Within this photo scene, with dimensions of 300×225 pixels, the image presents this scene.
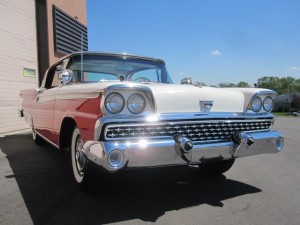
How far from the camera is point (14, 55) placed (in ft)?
35.6

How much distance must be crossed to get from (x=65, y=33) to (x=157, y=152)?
37.7 ft

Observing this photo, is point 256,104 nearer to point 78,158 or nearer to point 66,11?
point 78,158

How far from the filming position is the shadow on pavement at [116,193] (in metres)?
3.19

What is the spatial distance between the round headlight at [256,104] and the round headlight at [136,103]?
4.66 feet

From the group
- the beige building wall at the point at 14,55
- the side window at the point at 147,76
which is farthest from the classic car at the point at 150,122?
the beige building wall at the point at 14,55

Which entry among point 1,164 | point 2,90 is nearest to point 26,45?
point 2,90

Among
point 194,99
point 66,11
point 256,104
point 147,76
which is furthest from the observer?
point 66,11

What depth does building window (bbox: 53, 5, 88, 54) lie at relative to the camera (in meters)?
12.8

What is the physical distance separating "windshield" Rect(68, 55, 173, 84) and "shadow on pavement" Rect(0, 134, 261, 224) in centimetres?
130

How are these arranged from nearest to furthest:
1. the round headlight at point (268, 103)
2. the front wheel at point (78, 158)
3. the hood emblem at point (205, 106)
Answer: the hood emblem at point (205, 106), the front wheel at point (78, 158), the round headlight at point (268, 103)

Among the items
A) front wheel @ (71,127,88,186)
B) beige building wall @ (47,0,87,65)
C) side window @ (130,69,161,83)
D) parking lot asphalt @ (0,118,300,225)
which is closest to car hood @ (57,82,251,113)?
front wheel @ (71,127,88,186)

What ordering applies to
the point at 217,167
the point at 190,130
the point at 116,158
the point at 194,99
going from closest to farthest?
1. the point at 116,158
2. the point at 190,130
3. the point at 194,99
4. the point at 217,167

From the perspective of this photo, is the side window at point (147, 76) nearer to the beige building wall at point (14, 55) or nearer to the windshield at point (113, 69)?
the windshield at point (113, 69)

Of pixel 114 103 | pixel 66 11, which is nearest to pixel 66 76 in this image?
pixel 114 103
